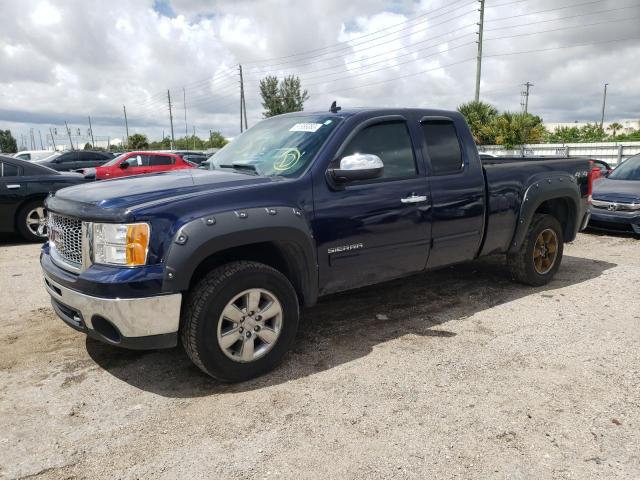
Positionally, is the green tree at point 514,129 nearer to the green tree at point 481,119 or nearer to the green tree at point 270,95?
the green tree at point 481,119

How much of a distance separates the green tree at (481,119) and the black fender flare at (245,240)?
27.4 m

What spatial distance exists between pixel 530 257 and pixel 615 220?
4.27 meters

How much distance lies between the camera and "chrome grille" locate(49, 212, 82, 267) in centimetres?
330

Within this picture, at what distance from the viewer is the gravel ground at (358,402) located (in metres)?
2.59

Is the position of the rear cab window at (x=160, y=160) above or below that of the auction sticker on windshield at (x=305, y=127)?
below

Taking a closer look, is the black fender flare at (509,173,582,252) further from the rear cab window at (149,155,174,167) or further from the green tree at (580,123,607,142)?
the green tree at (580,123,607,142)

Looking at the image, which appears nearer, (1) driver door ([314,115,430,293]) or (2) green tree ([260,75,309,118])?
(1) driver door ([314,115,430,293])

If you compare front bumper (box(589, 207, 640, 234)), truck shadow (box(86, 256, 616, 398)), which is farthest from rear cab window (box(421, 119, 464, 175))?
front bumper (box(589, 207, 640, 234))

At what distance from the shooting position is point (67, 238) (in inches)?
134

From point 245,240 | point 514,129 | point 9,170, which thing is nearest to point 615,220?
point 245,240

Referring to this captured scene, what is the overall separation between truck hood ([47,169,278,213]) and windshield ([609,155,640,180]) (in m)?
8.60

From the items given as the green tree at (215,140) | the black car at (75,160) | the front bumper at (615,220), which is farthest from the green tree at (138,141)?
the front bumper at (615,220)

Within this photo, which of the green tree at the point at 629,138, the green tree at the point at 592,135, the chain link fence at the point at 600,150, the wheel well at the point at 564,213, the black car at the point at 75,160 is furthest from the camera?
the green tree at the point at 592,135

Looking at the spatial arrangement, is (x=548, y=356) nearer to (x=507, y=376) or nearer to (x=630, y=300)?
(x=507, y=376)
